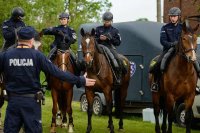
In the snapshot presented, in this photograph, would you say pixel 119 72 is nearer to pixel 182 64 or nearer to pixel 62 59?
pixel 62 59

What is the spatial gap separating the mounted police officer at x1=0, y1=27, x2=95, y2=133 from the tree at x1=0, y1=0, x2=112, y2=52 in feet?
96.2

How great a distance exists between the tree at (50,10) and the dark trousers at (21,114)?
29449 millimetres

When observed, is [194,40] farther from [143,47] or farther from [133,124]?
[143,47]

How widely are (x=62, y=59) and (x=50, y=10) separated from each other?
94.8 ft

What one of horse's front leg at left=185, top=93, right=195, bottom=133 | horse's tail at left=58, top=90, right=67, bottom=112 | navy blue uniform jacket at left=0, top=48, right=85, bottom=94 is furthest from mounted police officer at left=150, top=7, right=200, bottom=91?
navy blue uniform jacket at left=0, top=48, right=85, bottom=94

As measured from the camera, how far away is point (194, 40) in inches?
400

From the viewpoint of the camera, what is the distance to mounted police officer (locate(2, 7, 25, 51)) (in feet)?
38.8

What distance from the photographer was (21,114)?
681cm

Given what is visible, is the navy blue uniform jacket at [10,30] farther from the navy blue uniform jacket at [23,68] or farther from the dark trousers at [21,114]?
the dark trousers at [21,114]

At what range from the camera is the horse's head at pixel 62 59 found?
466 inches

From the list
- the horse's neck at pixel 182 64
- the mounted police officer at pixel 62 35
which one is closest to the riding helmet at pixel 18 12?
the mounted police officer at pixel 62 35

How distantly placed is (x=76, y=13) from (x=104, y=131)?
87.2 feet

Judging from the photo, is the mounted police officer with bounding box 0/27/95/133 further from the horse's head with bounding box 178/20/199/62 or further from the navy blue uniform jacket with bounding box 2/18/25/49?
the navy blue uniform jacket with bounding box 2/18/25/49

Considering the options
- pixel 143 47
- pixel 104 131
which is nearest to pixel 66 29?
pixel 104 131
